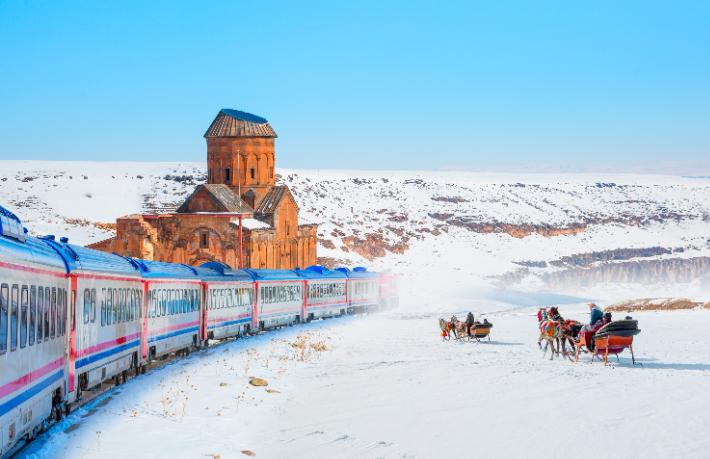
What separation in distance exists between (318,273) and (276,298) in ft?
36.2

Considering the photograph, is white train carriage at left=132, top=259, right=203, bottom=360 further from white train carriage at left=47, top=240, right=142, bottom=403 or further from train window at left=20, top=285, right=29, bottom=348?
train window at left=20, top=285, right=29, bottom=348

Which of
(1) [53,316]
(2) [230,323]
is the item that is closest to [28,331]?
(1) [53,316]

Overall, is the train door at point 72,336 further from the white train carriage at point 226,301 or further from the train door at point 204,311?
the white train carriage at point 226,301

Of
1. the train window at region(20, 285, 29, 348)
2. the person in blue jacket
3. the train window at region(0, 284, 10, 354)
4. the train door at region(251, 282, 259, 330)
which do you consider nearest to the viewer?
the train window at region(0, 284, 10, 354)

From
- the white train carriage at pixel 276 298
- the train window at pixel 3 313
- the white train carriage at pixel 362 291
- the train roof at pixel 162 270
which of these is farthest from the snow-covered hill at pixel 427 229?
the train window at pixel 3 313

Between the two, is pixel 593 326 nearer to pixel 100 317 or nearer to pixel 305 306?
pixel 100 317

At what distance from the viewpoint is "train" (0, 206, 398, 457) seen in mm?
11578

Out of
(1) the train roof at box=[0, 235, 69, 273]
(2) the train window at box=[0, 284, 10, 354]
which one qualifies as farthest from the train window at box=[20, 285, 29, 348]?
(2) the train window at box=[0, 284, 10, 354]

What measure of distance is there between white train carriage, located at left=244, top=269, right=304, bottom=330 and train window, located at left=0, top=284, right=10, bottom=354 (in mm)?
29618

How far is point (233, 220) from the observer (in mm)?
86938

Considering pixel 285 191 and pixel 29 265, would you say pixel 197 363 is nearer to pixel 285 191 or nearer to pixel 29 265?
pixel 29 265

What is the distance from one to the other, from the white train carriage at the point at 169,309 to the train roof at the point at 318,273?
68.3 feet

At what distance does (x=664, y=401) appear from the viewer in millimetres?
16750

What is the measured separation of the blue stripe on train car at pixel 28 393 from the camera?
11156 millimetres
